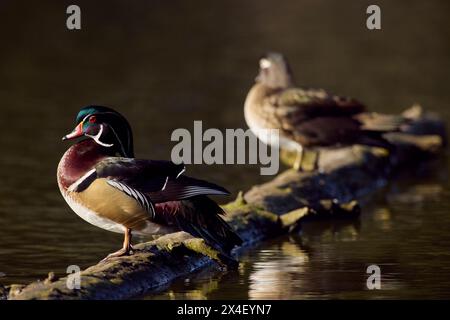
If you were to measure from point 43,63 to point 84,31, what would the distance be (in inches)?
187

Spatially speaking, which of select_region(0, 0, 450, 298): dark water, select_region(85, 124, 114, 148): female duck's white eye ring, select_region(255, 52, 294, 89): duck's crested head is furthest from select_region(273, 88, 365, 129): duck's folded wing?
select_region(85, 124, 114, 148): female duck's white eye ring

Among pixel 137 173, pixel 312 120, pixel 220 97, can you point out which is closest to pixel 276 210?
pixel 312 120

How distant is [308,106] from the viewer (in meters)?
16.9

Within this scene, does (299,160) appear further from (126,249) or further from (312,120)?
(126,249)

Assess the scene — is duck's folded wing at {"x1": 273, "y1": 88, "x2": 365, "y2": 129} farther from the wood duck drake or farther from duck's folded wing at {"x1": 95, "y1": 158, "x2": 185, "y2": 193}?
duck's folded wing at {"x1": 95, "y1": 158, "x2": 185, "y2": 193}

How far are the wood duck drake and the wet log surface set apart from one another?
340mm

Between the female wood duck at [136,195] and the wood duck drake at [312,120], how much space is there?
4.89 meters

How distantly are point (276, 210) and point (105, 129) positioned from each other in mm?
3578

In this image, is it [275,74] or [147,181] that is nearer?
[147,181]

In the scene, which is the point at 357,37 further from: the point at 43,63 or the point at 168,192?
the point at 168,192

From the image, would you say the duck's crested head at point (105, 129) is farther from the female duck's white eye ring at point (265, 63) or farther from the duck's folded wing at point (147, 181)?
the female duck's white eye ring at point (265, 63)

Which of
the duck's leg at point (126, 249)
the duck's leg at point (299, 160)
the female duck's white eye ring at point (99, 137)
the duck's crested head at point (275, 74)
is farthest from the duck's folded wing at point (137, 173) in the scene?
the duck's crested head at point (275, 74)

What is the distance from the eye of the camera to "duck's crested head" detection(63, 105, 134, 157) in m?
12.2
